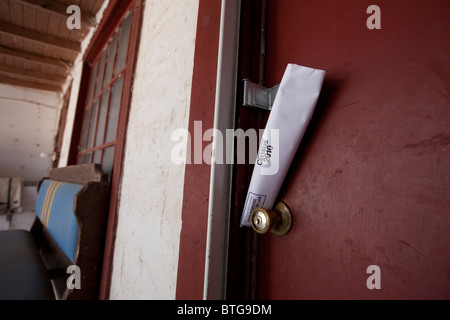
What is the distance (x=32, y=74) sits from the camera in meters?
4.04

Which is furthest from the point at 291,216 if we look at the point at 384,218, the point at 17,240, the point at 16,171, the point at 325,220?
the point at 16,171

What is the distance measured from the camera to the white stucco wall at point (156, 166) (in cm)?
71

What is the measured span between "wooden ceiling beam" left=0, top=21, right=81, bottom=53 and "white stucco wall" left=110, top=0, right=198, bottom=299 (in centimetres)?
275

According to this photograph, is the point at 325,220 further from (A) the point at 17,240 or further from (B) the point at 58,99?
(B) the point at 58,99

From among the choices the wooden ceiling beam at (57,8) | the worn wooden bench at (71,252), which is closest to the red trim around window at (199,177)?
the worn wooden bench at (71,252)

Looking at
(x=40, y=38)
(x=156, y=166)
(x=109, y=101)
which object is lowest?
(x=156, y=166)

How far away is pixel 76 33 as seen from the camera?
289cm

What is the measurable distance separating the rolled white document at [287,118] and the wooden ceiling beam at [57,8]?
2972 mm

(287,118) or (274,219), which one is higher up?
(287,118)

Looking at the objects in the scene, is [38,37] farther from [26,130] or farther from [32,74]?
[26,130]

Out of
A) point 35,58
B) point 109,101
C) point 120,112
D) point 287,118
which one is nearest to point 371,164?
point 287,118

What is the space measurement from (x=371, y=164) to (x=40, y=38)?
4.02 metres

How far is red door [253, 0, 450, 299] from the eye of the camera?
322mm

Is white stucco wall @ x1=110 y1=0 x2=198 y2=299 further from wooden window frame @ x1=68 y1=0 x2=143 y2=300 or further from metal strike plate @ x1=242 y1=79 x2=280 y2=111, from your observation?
metal strike plate @ x1=242 y1=79 x2=280 y2=111
